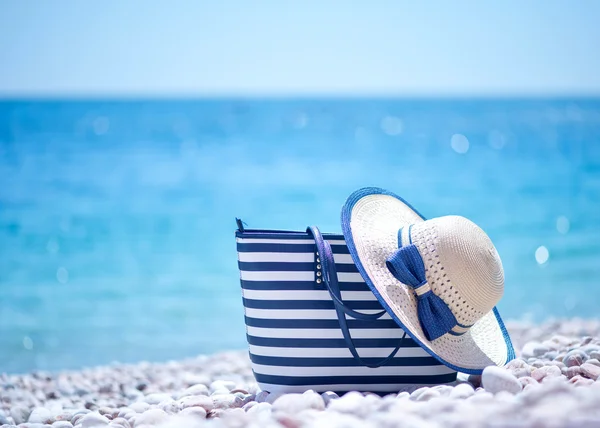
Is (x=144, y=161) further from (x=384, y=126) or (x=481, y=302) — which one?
(x=481, y=302)

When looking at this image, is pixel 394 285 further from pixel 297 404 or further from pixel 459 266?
pixel 297 404

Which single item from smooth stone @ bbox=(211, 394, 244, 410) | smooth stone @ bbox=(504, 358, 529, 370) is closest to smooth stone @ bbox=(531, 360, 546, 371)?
smooth stone @ bbox=(504, 358, 529, 370)

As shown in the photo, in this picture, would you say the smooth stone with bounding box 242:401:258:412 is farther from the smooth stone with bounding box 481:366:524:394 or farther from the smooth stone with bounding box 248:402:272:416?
the smooth stone with bounding box 481:366:524:394

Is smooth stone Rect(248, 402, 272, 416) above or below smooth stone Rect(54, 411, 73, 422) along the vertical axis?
Answer: above

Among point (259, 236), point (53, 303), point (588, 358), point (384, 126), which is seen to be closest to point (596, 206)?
point (53, 303)

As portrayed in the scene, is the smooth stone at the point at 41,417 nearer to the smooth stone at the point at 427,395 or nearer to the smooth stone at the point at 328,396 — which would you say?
the smooth stone at the point at 328,396

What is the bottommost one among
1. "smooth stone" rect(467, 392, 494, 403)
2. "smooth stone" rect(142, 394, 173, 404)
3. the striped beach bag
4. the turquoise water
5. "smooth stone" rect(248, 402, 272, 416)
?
"smooth stone" rect(142, 394, 173, 404)

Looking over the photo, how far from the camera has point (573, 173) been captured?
51.4ft

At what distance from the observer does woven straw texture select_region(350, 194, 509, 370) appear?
98.9 inches

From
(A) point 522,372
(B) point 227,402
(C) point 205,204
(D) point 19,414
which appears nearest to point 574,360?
(A) point 522,372

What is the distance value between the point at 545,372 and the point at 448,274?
1.55 feet

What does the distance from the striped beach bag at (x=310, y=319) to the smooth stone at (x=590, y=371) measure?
1.92ft

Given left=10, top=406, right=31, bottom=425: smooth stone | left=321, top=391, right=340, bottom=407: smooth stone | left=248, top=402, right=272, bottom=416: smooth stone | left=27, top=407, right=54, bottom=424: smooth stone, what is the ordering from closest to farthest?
left=248, top=402, right=272, bottom=416: smooth stone < left=321, top=391, right=340, bottom=407: smooth stone < left=27, top=407, right=54, bottom=424: smooth stone < left=10, top=406, right=31, bottom=425: smooth stone

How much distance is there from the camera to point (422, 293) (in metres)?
2.53
